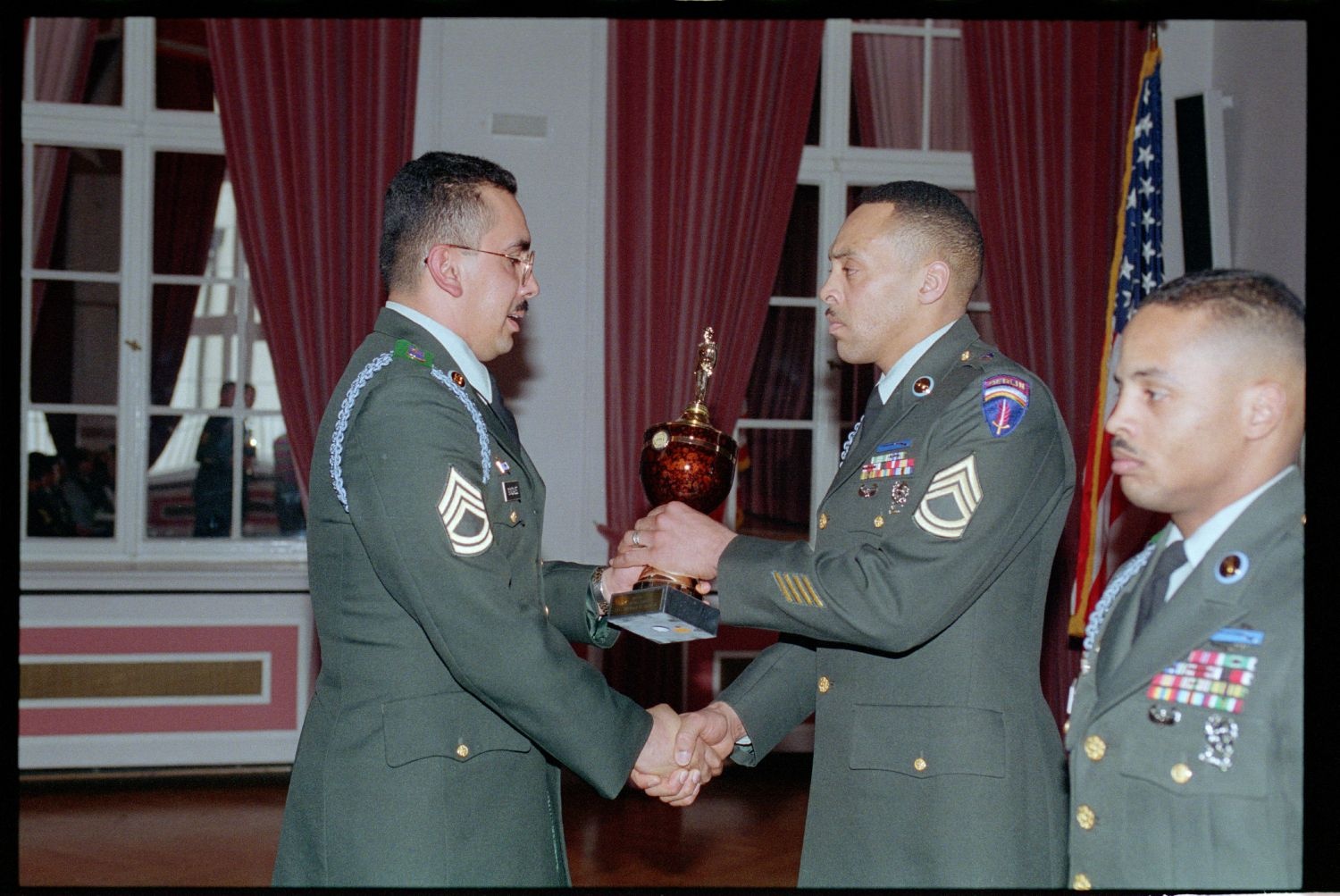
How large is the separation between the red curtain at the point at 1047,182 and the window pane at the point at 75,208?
3.94m

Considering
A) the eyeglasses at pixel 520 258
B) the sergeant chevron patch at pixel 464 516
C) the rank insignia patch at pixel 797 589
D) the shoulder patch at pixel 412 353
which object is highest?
the eyeglasses at pixel 520 258

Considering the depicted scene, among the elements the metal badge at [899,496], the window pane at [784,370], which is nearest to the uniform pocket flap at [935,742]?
the metal badge at [899,496]

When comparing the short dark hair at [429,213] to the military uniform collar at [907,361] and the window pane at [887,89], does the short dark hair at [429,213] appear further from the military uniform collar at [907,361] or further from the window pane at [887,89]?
the window pane at [887,89]

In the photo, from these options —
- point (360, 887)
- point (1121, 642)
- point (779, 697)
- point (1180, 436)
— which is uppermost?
point (1180, 436)

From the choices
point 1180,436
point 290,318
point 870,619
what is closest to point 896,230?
point 870,619

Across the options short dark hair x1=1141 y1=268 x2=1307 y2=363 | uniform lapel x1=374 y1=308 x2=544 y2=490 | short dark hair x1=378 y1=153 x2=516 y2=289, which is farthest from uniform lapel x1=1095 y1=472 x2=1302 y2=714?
short dark hair x1=378 y1=153 x2=516 y2=289

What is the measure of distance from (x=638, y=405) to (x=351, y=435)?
119 inches

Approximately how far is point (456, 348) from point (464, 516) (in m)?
0.39

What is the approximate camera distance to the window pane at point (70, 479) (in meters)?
5.25

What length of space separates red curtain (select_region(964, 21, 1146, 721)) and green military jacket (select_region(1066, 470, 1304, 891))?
3.92 m

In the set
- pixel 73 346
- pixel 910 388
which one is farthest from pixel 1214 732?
pixel 73 346

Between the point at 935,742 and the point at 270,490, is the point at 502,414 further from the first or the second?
the point at 270,490

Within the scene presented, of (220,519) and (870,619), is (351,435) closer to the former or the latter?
(870,619)

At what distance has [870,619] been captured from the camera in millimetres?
1988
